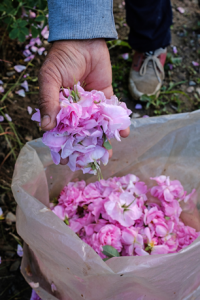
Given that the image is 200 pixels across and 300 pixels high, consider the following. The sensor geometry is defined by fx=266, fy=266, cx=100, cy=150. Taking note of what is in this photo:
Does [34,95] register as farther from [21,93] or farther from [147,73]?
[147,73]

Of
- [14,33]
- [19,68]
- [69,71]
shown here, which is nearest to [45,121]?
[69,71]

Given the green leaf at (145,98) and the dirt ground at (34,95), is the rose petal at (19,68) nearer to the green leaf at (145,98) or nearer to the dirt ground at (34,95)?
the dirt ground at (34,95)

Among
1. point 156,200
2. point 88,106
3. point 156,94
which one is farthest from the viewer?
point 156,94

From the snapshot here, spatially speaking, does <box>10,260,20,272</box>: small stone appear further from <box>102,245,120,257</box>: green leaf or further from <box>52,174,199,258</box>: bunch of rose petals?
<box>102,245,120,257</box>: green leaf

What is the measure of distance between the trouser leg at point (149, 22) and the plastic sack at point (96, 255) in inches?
28.5

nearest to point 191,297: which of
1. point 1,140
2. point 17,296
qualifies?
point 17,296

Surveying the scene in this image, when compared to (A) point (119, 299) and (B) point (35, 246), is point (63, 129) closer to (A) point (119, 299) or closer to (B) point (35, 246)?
(B) point (35, 246)

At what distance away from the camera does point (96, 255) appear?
0.74 metres

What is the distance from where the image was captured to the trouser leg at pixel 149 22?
1.47 m

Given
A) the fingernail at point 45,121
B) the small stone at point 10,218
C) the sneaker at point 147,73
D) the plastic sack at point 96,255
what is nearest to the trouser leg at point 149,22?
the sneaker at point 147,73

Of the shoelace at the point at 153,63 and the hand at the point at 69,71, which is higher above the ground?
the hand at the point at 69,71

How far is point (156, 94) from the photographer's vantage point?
171 centimetres

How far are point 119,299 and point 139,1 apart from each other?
4.68ft

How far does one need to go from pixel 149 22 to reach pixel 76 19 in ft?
2.47
